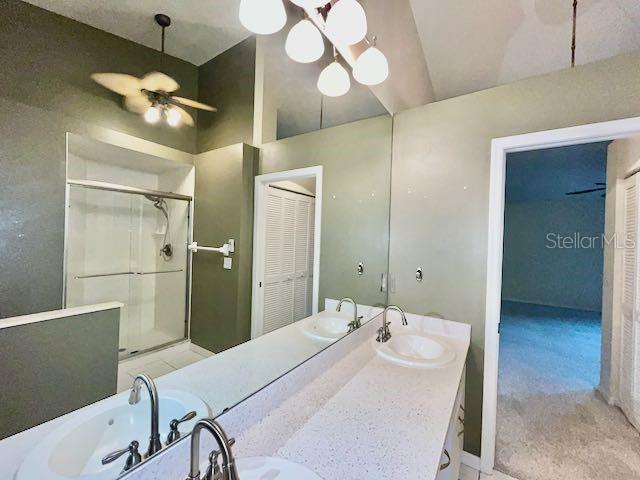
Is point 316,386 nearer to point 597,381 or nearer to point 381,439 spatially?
point 381,439

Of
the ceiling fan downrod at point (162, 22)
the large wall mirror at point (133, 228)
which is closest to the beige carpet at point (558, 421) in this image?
the large wall mirror at point (133, 228)

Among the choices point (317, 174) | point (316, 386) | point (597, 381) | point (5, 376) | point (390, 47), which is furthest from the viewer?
point (597, 381)

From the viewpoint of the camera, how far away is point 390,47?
75.3 inches

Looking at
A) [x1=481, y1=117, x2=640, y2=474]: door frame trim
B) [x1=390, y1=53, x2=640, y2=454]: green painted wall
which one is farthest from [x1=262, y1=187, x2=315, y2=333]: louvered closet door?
[x1=481, y1=117, x2=640, y2=474]: door frame trim

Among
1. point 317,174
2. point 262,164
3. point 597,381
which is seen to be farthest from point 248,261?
point 597,381

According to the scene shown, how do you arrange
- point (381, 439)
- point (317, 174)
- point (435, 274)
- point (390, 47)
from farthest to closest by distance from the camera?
point (390, 47), point (435, 274), point (317, 174), point (381, 439)

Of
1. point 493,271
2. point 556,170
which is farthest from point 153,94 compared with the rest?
point 556,170

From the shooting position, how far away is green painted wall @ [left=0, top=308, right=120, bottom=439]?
455 millimetres

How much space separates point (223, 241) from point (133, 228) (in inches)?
8.9

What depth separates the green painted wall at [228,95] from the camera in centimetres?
74

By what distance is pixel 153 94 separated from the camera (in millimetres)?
658

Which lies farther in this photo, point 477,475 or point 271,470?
point 477,475

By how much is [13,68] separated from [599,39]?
3009 millimetres

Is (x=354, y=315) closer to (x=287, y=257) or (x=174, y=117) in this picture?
(x=287, y=257)
